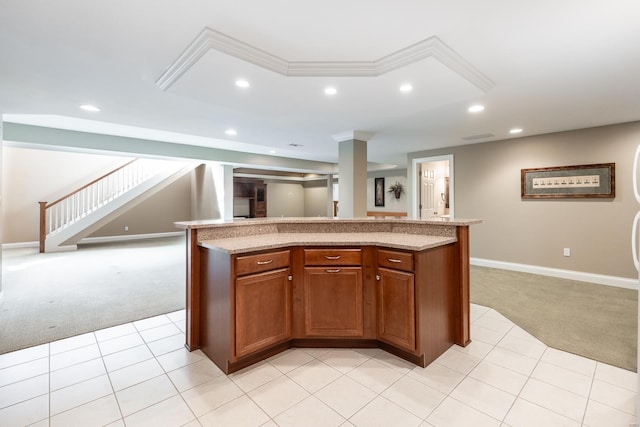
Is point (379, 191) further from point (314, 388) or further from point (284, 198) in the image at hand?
point (314, 388)

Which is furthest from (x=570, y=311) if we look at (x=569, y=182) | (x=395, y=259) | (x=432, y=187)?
(x=432, y=187)

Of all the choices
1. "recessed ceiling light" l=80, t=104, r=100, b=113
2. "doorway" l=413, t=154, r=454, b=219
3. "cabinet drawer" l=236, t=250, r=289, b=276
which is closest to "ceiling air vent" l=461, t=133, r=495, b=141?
"doorway" l=413, t=154, r=454, b=219

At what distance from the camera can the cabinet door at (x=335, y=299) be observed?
7.81 ft

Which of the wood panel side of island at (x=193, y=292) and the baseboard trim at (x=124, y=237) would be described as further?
the baseboard trim at (x=124, y=237)

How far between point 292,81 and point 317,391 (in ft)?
7.69

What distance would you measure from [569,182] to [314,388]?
4.84 metres

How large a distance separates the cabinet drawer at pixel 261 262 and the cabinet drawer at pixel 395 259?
2.51ft

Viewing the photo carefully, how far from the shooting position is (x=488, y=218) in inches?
206

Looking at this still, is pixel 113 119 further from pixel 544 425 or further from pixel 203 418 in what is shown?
pixel 544 425

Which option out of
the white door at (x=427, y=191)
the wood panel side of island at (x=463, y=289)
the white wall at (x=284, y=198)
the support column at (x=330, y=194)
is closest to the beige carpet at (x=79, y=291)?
the wood panel side of island at (x=463, y=289)

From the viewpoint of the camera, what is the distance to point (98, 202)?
24.4 feet

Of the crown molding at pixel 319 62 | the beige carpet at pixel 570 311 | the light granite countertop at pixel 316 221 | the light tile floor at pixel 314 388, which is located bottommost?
the light tile floor at pixel 314 388

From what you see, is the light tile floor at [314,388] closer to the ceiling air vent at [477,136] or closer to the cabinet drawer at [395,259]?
the cabinet drawer at [395,259]

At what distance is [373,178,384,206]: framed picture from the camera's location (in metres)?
10.3
